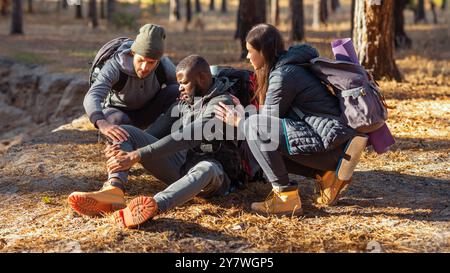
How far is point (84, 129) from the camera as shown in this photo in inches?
357

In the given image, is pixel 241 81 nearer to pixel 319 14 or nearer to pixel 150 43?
pixel 150 43

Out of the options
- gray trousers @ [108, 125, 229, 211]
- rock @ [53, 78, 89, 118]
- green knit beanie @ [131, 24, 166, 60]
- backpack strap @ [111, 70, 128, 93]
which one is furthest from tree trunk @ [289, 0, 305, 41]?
gray trousers @ [108, 125, 229, 211]

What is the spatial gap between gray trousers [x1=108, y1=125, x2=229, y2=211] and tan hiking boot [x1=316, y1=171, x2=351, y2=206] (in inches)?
29.9

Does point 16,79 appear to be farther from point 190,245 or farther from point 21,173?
point 190,245

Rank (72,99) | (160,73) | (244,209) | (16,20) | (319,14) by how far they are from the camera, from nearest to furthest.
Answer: (244,209)
(160,73)
(72,99)
(16,20)
(319,14)

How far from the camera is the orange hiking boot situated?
15.3 ft

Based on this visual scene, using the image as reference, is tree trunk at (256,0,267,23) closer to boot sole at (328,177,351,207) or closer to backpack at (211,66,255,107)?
backpack at (211,66,255,107)

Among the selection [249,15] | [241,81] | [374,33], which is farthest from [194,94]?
[249,15]

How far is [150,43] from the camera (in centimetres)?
552

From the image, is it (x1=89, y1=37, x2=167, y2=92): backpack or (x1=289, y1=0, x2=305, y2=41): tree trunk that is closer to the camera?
(x1=89, y1=37, x2=167, y2=92): backpack

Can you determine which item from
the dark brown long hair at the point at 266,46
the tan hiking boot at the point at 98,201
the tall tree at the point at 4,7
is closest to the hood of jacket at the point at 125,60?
the tan hiking boot at the point at 98,201

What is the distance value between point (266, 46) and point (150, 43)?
3.48ft
